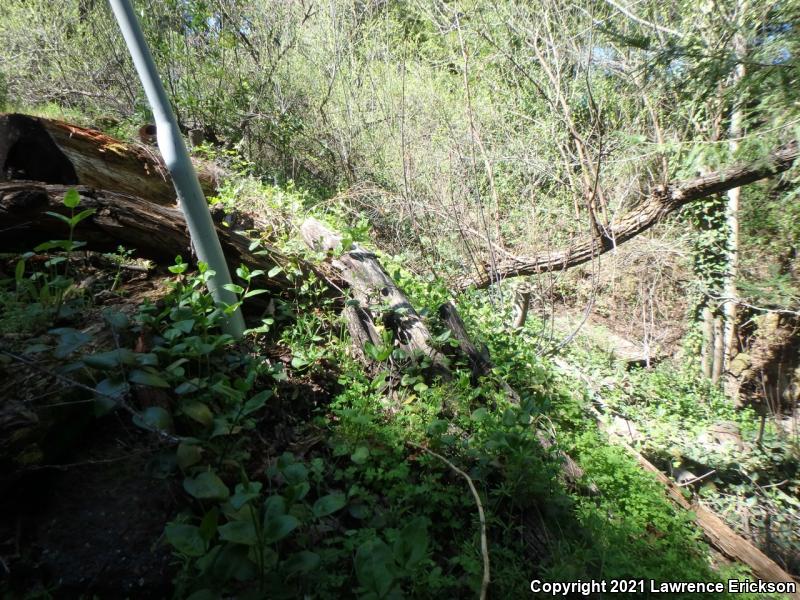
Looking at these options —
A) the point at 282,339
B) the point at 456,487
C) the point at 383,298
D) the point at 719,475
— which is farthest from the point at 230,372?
the point at 719,475

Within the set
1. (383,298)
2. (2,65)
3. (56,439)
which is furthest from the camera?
(2,65)

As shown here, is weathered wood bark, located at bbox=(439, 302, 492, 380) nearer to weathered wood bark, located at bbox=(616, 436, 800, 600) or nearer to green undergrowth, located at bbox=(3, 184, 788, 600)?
green undergrowth, located at bbox=(3, 184, 788, 600)

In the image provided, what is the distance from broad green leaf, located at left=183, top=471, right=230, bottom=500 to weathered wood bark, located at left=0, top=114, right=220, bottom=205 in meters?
2.47

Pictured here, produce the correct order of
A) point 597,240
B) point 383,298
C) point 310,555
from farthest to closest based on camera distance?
point 597,240, point 383,298, point 310,555

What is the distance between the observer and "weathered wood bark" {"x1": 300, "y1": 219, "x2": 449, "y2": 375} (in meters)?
2.91

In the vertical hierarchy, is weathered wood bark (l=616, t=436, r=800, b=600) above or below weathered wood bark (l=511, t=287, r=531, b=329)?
below

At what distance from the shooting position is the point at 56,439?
1735 mm

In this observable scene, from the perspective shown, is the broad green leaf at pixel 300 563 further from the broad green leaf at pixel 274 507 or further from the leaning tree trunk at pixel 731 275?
the leaning tree trunk at pixel 731 275

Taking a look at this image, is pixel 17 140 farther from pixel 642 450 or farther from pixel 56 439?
pixel 642 450

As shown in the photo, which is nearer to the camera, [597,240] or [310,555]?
[310,555]

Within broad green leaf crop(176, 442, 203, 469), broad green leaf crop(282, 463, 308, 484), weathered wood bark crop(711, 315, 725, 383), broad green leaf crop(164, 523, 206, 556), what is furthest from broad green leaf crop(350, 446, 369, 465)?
weathered wood bark crop(711, 315, 725, 383)

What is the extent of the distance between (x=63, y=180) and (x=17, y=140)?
13.9 inches

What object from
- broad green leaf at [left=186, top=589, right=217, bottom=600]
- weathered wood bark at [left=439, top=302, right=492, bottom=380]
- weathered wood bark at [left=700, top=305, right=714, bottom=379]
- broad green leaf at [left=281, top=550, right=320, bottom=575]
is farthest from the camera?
weathered wood bark at [left=700, top=305, right=714, bottom=379]

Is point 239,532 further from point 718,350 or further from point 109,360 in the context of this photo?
point 718,350
